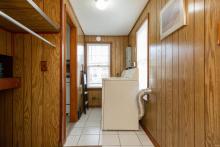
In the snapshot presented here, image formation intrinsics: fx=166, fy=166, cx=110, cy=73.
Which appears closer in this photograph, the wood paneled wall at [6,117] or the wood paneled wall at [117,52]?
the wood paneled wall at [6,117]

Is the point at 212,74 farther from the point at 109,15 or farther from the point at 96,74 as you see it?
the point at 96,74

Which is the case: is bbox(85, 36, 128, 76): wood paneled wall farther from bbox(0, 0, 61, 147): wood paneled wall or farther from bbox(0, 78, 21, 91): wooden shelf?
bbox(0, 78, 21, 91): wooden shelf

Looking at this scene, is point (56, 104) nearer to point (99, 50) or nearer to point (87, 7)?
point (87, 7)

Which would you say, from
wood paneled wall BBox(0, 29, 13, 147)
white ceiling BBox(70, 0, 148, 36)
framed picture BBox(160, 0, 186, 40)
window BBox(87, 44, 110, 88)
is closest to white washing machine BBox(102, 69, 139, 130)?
framed picture BBox(160, 0, 186, 40)

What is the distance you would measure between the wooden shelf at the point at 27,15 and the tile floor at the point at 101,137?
176 centimetres

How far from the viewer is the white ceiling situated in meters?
3.09

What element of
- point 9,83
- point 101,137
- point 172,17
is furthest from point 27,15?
point 101,137

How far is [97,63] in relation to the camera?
18.5 feet

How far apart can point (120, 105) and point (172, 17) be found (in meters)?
1.91

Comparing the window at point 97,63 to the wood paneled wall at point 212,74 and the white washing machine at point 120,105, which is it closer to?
the white washing machine at point 120,105

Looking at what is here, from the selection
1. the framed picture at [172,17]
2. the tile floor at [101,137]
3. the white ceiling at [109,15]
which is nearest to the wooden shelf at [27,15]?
Result: the white ceiling at [109,15]

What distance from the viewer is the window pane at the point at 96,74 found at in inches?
221

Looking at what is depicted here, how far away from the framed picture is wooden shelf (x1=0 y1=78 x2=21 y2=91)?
2019mm

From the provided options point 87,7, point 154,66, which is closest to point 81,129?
point 154,66
